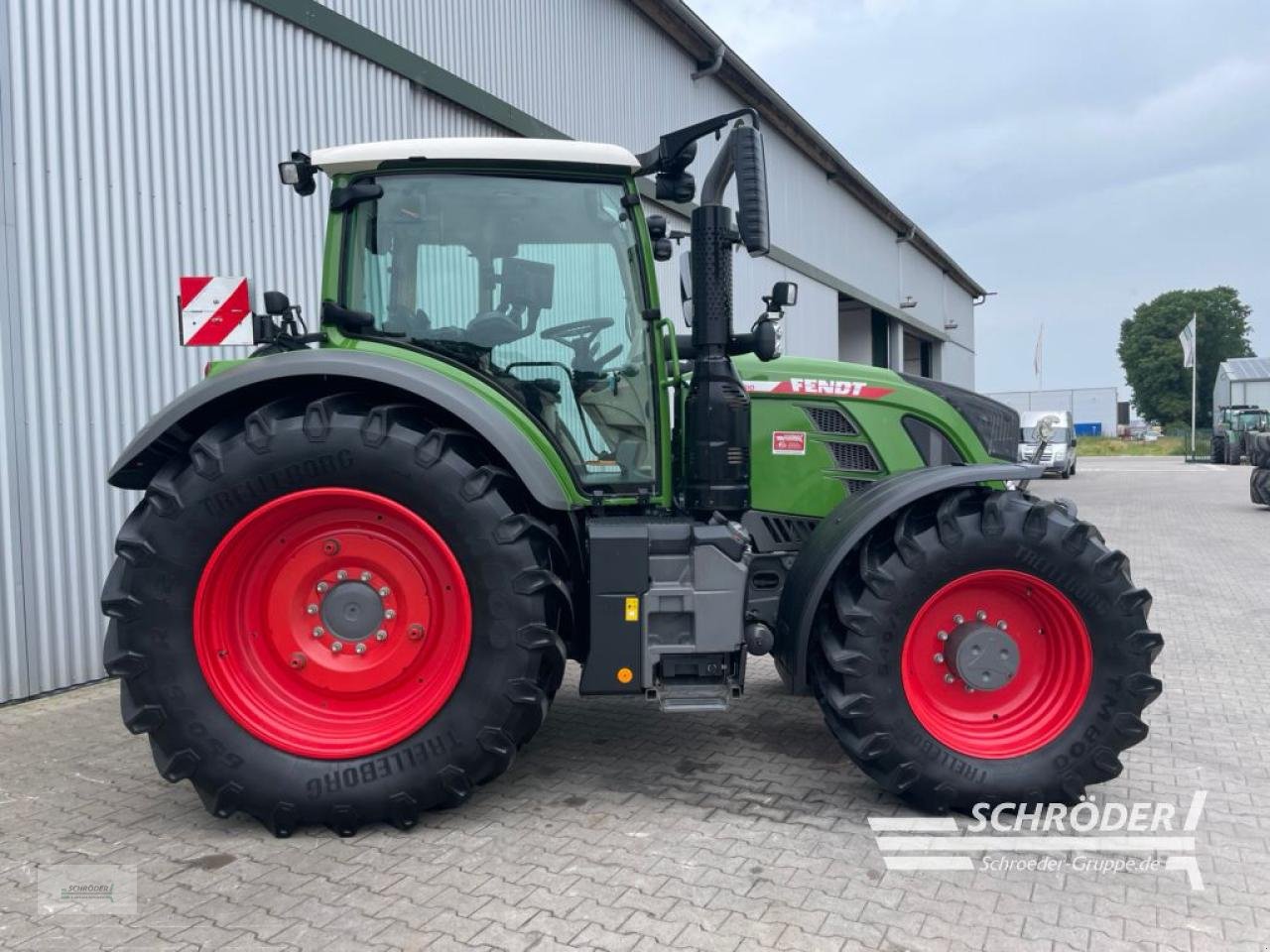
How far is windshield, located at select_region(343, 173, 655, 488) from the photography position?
3.58 metres

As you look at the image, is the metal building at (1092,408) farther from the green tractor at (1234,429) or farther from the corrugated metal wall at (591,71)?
the corrugated metal wall at (591,71)

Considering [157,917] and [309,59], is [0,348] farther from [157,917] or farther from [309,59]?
[157,917]

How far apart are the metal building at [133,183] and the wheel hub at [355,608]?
8.94 ft

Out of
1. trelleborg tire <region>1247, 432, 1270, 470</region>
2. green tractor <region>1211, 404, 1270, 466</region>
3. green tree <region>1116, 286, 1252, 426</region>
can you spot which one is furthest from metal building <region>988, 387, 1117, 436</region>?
trelleborg tire <region>1247, 432, 1270, 470</region>

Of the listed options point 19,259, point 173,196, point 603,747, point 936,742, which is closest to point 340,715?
point 603,747

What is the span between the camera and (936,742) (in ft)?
11.0

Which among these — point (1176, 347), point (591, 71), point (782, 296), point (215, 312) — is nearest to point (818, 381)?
point (782, 296)

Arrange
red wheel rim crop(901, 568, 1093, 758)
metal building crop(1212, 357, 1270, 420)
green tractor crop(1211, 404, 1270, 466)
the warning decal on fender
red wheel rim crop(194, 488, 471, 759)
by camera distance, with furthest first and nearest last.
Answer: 1. metal building crop(1212, 357, 1270, 420)
2. green tractor crop(1211, 404, 1270, 466)
3. the warning decal on fender
4. red wheel rim crop(901, 568, 1093, 758)
5. red wheel rim crop(194, 488, 471, 759)

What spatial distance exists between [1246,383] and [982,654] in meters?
46.1

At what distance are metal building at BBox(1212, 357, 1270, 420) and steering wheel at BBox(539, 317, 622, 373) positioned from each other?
4429cm

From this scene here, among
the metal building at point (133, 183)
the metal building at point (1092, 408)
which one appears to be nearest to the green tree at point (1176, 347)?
the metal building at point (1092, 408)

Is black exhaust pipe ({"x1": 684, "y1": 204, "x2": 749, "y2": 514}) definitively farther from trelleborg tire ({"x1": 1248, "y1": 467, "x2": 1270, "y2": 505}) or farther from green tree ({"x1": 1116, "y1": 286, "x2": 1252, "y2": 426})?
green tree ({"x1": 1116, "y1": 286, "x2": 1252, "y2": 426})

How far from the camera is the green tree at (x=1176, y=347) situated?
65375 mm

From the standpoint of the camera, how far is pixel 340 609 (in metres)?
3.34
